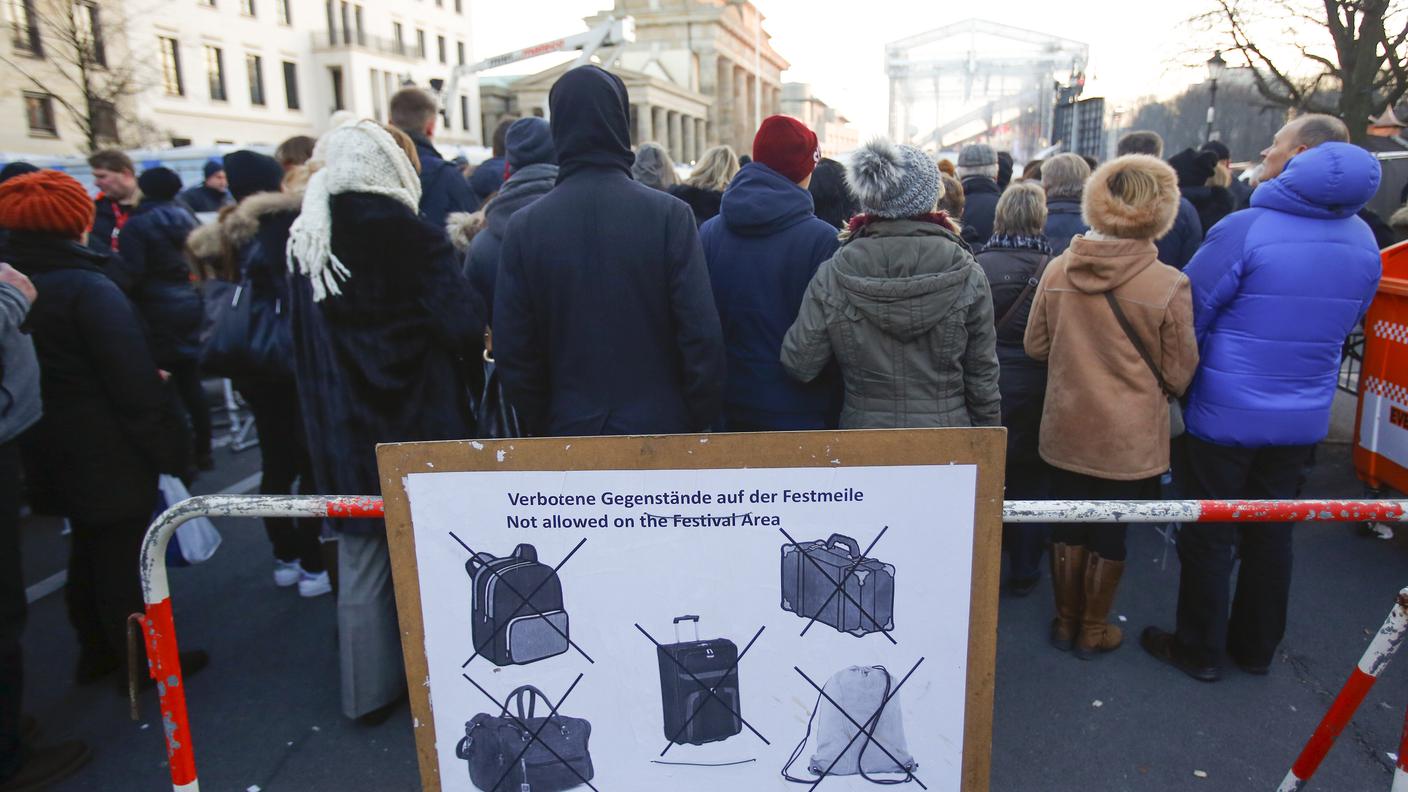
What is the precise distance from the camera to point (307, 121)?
48875 millimetres

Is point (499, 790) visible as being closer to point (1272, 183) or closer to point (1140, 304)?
point (1140, 304)

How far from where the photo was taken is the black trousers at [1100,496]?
3.53 meters

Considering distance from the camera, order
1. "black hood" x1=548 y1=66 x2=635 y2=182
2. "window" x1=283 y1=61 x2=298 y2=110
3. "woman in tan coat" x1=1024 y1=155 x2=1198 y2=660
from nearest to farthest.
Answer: "black hood" x1=548 y1=66 x2=635 y2=182 → "woman in tan coat" x1=1024 y1=155 x2=1198 y2=660 → "window" x1=283 y1=61 x2=298 y2=110

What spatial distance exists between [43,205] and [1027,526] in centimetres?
437

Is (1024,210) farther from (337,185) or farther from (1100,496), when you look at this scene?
(337,185)

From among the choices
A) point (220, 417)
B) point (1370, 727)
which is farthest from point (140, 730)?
point (220, 417)

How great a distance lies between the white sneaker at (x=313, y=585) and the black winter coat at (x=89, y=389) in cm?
115

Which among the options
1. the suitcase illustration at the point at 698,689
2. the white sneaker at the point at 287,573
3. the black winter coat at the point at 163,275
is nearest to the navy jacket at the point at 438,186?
the black winter coat at the point at 163,275

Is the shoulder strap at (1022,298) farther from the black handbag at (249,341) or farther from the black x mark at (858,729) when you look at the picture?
the black handbag at (249,341)

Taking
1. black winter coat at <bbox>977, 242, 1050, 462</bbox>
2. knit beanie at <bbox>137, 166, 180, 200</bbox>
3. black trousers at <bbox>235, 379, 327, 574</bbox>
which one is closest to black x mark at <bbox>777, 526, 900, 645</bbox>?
black winter coat at <bbox>977, 242, 1050, 462</bbox>

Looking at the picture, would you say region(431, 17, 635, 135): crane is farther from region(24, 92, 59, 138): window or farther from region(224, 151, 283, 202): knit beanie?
region(224, 151, 283, 202): knit beanie

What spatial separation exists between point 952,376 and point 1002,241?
4.42 ft

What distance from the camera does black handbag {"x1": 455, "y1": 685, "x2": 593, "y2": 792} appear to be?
188 centimetres

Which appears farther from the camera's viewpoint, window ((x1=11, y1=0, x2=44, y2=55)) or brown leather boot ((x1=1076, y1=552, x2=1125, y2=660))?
window ((x1=11, y1=0, x2=44, y2=55))
